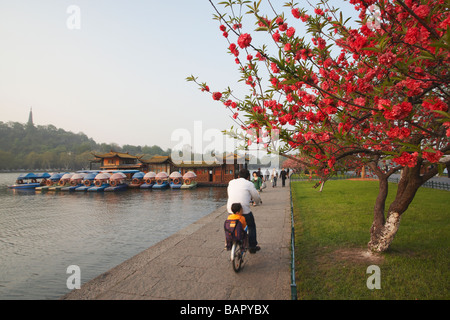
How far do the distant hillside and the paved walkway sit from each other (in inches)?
2967

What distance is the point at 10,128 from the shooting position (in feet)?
432

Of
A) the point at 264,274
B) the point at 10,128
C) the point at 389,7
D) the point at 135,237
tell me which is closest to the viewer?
the point at 389,7

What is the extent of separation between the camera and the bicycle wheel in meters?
4.85

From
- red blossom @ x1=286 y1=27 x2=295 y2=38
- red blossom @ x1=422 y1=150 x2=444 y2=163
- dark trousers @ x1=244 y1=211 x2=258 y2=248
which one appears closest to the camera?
red blossom @ x1=422 y1=150 x2=444 y2=163

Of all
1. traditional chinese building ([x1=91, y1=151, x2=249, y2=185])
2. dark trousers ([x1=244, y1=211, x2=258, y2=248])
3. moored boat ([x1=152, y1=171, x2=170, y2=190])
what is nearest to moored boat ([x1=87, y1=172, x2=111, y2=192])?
moored boat ([x1=152, y1=171, x2=170, y2=190])

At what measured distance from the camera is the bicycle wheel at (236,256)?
485 centimetres

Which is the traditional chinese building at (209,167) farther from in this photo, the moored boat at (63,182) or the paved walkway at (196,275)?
the paved walkway at (196,275)

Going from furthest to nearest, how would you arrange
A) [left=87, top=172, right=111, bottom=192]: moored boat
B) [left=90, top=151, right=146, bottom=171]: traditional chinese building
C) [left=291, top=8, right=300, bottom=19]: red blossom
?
[left=90, top=151, right=146, bottom=171]: traditional chinese building → [left=87, top=172, right=111, bottom=192]: moored boat → [left=291, top=8, right=300, bottom=19]: red blossom

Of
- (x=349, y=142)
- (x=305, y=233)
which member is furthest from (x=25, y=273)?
(x=349, y=142)

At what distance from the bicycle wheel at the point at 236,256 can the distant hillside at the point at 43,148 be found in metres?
77.1

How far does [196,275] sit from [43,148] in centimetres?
14488

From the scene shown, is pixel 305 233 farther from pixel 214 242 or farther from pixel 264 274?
pixel 264 274

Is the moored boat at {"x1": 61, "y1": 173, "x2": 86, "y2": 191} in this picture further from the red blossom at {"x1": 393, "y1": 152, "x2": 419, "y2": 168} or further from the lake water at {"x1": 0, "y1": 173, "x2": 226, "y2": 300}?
the red blossom at {"x1": 393, "y1": 152, "x2": 419, "y2": 168}
